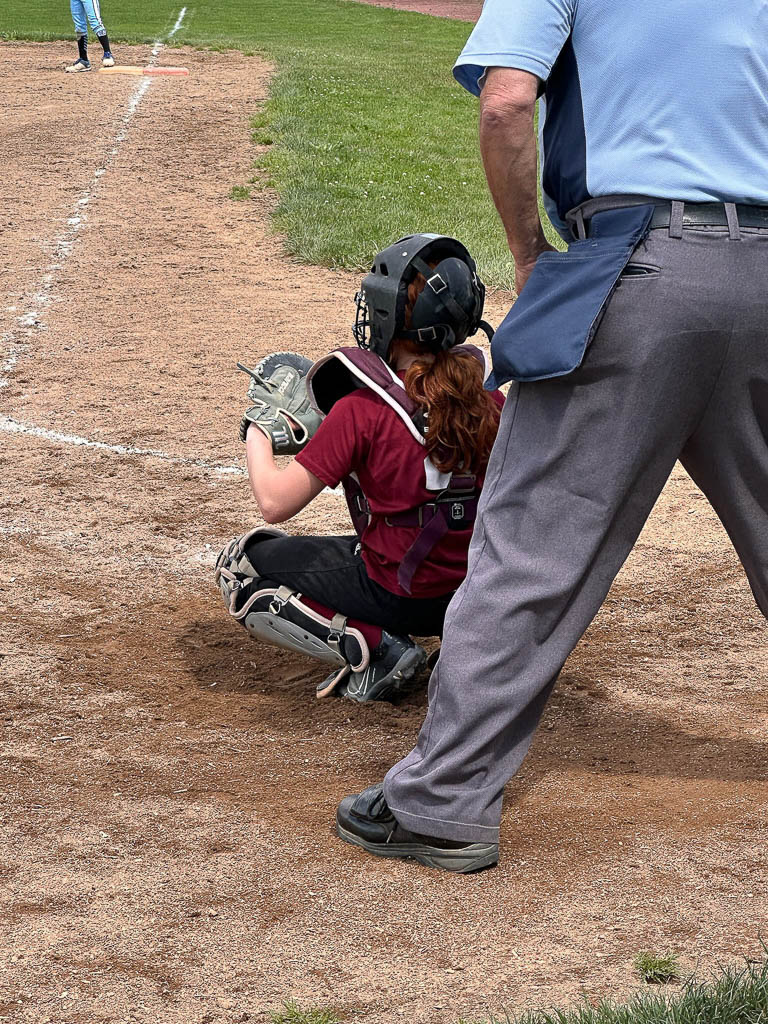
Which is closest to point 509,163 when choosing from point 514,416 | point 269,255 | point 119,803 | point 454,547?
point 514,416

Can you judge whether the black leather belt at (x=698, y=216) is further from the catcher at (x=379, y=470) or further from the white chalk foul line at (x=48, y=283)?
the white chalk foul line at (x=48, y=283)

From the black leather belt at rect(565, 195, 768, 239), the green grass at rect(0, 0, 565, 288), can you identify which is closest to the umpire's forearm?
the black leather belt at rect(565, 195, 768, 239)

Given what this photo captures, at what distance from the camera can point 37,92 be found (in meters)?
16.2

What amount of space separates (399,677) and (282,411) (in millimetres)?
840

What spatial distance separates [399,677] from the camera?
12.6ft

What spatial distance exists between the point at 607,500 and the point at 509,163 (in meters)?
0.70

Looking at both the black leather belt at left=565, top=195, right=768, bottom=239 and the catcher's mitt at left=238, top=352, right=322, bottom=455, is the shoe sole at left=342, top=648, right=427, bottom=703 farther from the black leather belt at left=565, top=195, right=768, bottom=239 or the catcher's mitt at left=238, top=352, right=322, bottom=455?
the black leather belt at left=565, top=195, right=768, bottom=239

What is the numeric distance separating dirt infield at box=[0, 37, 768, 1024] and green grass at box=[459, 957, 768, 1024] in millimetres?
124

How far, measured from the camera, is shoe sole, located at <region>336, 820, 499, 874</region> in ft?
9.52

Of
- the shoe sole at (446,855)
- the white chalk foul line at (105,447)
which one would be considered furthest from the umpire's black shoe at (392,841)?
the white chalk foul line at (105,447)

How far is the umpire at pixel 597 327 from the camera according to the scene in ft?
8.19

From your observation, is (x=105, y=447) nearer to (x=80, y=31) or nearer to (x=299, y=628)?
(x=299, y=628)

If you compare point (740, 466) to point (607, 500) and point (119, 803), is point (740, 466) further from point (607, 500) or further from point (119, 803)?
point (119, 803)

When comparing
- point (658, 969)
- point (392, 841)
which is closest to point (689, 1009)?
point (658, 969)
